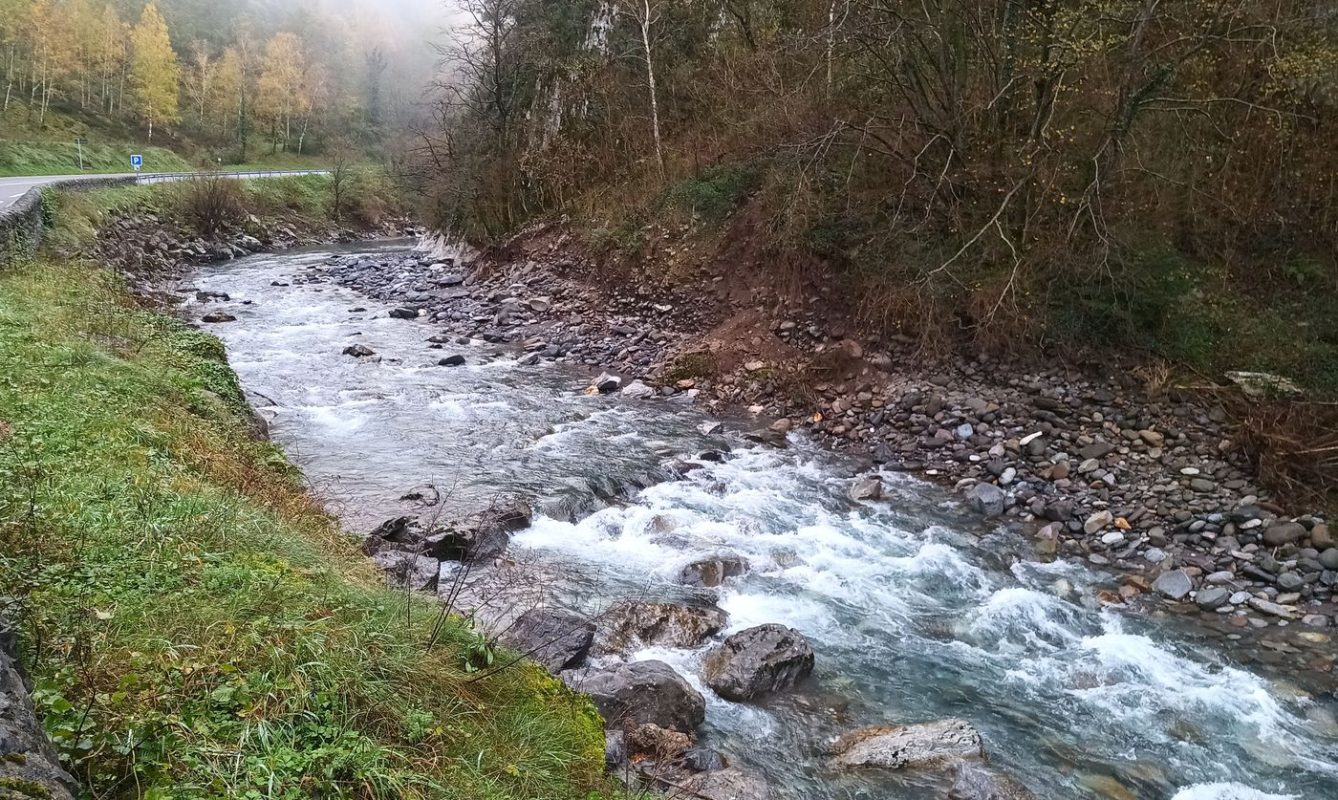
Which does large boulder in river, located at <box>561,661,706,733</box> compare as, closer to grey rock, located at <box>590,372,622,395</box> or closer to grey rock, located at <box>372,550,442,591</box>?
grey rock, located at <box>372,550,442,591</box>

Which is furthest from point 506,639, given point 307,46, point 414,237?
point 307,46

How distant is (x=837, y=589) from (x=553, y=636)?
313 centimetres

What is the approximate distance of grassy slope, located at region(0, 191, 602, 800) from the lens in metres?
3.05

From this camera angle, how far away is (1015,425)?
428 inches

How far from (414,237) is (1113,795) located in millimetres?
46549

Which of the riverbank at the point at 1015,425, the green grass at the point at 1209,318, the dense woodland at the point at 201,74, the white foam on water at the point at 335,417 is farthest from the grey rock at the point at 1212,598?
the dense woodland at the point at 201,74

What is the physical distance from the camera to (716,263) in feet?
55.0

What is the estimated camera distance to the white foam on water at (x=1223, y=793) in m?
5.30

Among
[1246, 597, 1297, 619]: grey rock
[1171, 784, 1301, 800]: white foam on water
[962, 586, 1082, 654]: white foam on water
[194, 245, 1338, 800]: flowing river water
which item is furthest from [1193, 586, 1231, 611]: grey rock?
[1171, 784, 1301, 800]: white foam on water

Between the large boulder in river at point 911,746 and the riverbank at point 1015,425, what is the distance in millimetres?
3135

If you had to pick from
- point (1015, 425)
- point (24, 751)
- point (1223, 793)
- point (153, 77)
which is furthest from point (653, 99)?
point (153, 77)

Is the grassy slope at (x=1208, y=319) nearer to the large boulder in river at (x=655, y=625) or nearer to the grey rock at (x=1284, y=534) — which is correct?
the grey rock at (x=1284, y=534)

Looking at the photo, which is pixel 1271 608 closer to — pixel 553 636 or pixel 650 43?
pixel 553 636

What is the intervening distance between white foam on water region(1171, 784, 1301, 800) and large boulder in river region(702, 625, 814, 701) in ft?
8.94
